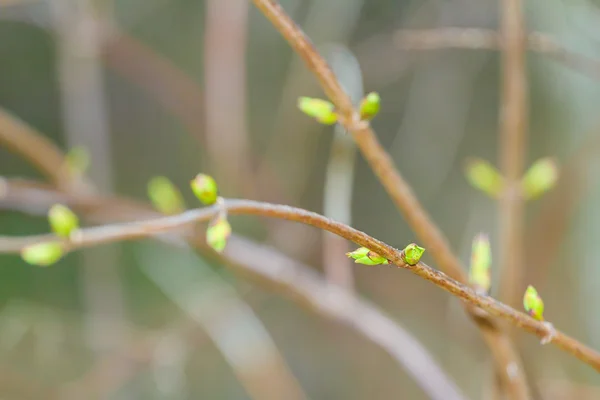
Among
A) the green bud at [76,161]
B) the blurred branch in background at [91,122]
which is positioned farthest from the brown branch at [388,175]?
the blurred branch in background at [91,122]

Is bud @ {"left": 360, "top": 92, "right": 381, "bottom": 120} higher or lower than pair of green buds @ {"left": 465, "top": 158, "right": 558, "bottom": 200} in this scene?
lower

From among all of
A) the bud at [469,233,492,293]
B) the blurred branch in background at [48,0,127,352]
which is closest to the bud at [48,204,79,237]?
the bud at [469,233,492,293]

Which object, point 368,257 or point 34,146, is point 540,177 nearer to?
point 368,257

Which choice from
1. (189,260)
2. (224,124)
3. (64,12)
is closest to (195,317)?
(189,260)

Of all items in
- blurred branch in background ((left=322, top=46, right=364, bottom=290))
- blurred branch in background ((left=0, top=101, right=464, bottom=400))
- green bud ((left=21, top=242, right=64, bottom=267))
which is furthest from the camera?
blurred branch in background ((left=322, top=46, right=364, bottom=290))

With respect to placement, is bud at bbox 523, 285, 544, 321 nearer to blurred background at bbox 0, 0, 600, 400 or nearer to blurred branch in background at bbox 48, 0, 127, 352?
blurred background at bbox 0, 0, 600, 400

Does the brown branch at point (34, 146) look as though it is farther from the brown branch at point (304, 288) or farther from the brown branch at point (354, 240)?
the brown branch at point (354, 240)

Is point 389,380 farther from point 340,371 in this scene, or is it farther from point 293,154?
point 293,154
